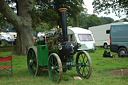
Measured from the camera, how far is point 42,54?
6988mm

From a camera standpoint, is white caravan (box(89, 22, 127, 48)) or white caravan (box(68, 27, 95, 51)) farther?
white caravan (box(89, 22, 127, 48))

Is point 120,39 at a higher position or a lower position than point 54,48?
higher

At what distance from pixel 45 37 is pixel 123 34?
7.42 meters

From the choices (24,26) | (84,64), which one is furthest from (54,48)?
(24,26)

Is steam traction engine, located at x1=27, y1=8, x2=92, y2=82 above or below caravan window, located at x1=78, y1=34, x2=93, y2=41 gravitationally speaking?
below

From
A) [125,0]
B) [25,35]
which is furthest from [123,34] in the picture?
[25,35]

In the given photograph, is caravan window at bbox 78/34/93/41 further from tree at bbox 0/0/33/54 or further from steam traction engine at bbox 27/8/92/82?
steam traction engine at bbox 27/8/92/82

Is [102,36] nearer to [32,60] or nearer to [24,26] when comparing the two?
[24,26]

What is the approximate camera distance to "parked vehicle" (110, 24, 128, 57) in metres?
13.2

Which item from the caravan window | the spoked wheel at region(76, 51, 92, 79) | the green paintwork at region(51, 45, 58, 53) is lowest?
the spoked wheel at region(76, 51, 92, 79)

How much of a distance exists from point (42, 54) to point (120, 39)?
7.93m

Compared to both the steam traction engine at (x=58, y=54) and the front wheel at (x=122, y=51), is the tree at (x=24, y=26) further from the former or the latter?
the steam traction engine at (x=58, y=54)

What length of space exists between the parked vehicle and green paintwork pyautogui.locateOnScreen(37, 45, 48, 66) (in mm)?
7437

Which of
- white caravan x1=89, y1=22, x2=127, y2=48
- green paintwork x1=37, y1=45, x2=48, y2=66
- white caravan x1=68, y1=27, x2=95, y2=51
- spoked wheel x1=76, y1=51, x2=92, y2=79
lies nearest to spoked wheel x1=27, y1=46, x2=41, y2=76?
green paintwork x1=37, y1=45, x2=48, y2=66
